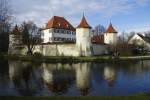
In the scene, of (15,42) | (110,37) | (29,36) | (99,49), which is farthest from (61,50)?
(110,37)

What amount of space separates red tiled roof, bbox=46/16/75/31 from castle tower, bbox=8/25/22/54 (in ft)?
31.4

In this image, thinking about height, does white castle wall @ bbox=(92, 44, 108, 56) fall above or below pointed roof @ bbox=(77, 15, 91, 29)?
below

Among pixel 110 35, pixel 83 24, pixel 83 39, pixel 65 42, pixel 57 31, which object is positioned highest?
pixel 83 24

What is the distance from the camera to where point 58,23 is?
68.0m

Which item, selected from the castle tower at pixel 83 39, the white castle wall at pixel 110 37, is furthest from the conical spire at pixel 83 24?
the white castle wall at pixel 110 37

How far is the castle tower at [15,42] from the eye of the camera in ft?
186

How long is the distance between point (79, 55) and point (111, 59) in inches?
365

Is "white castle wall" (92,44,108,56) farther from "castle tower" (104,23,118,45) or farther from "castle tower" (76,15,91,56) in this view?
"castle tower" (104,23,118,45)

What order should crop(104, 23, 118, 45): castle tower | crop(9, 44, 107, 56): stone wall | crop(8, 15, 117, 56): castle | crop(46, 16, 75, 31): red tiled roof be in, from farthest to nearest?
crop(104, 23, 118, 45): castle tower, crop(46, 16, 75, 31): red tiled roof, crop(8, 15, 117, 56): castle, crop(9, 44, 107, 56): stone wall

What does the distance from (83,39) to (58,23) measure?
→ 46.0 feet

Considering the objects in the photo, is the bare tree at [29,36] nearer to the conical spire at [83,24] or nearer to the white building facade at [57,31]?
the white building facade at [57,31]

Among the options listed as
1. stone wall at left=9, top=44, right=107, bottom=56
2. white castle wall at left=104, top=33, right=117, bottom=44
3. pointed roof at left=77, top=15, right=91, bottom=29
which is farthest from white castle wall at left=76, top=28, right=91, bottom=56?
white castle wall at left=104, top=33, right=117, bottom=44

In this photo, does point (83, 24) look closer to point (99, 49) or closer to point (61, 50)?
point (61, 50)

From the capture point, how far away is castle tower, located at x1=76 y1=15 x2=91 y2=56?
55344 millimetres
